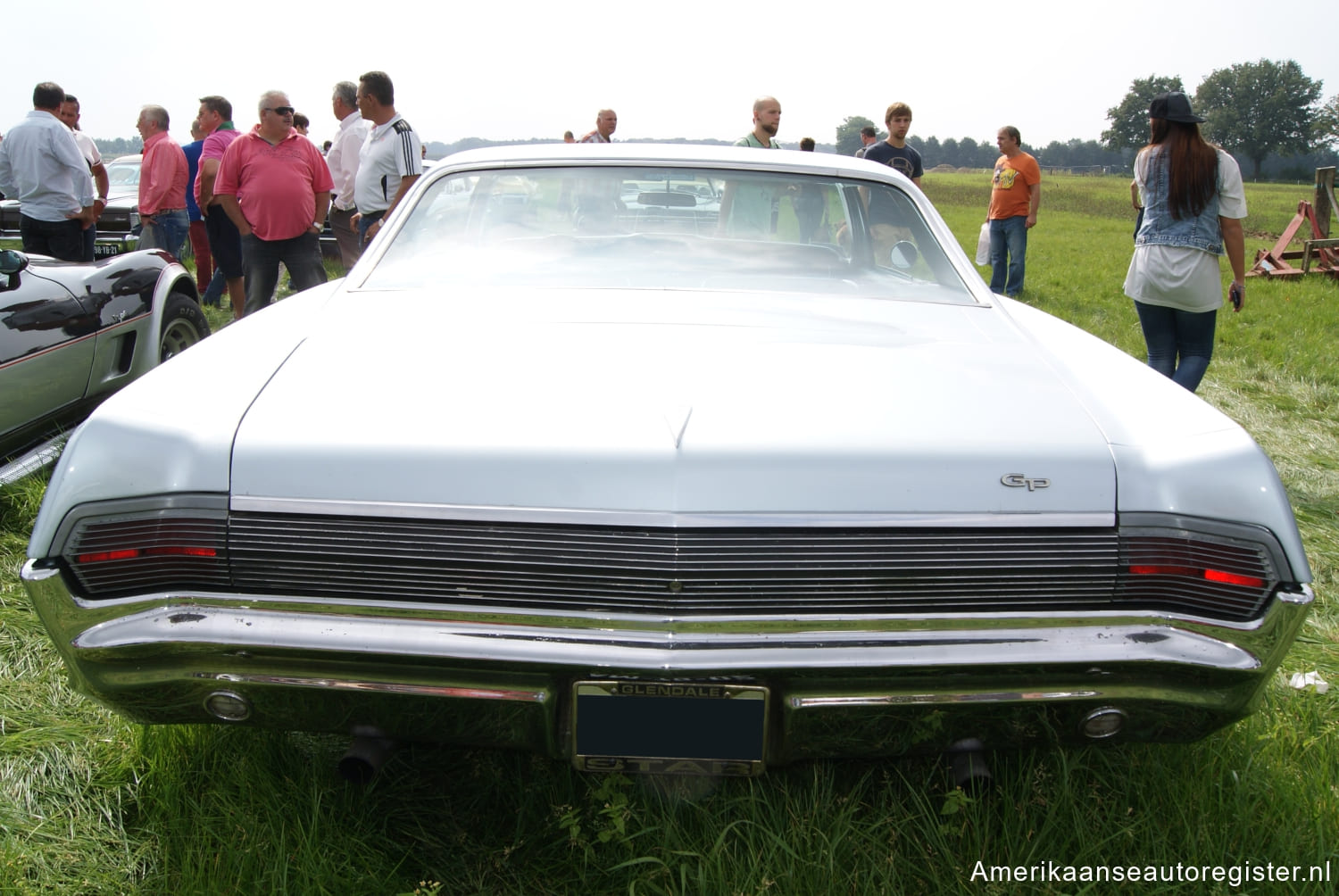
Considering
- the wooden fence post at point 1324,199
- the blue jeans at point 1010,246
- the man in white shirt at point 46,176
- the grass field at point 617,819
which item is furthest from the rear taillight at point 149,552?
the wooden fence post at point 1324,199

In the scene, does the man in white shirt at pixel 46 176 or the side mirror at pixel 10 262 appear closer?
the side mirror at pixel 10 262

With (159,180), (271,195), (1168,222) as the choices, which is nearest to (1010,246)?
(1168,222)

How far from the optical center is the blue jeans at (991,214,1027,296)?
916 centimetres

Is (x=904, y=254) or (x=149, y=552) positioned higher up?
(x=904, y=254)

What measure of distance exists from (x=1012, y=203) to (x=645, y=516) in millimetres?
8541

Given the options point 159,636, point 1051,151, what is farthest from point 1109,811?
point 1051,151

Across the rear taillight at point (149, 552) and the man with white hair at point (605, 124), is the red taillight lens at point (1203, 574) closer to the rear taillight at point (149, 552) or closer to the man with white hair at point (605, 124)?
the rear taillight at point (149, 552)

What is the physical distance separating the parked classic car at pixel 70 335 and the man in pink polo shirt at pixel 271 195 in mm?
1324

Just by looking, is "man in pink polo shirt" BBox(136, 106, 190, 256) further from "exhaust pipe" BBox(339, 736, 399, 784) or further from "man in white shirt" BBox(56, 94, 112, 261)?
"exhaust pipe" BBox(339, 736, 399, 784)

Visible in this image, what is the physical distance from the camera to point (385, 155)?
603 cm

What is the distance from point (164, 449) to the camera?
5.27 feet

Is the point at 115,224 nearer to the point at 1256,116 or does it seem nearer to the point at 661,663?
the point at 661,663

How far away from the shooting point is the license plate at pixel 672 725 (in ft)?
5.07

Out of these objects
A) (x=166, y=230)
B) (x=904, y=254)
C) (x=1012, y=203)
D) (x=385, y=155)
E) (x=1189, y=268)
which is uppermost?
(x=385, y=155)
